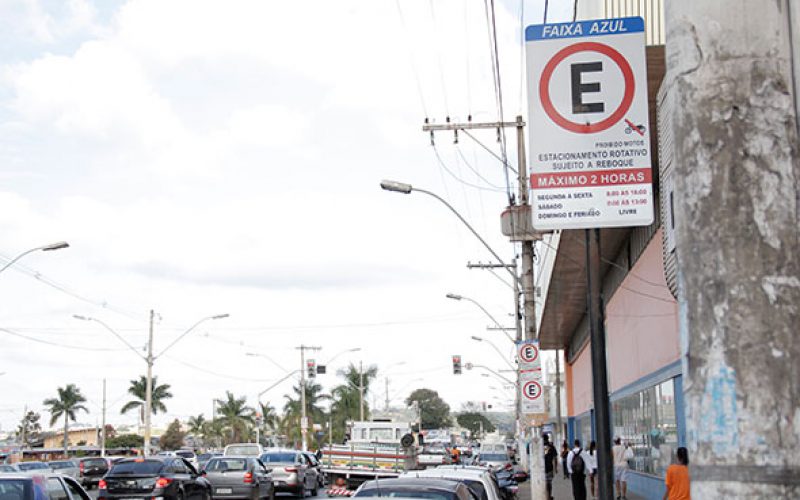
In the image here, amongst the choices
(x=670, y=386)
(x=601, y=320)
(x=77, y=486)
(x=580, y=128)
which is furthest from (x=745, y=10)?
(x=670, y=386)

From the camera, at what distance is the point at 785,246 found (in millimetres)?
3072

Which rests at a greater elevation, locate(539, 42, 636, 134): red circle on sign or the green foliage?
locate(539, 42, 636, 134): red circle on sign

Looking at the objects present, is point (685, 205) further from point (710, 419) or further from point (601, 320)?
point (601, 320)

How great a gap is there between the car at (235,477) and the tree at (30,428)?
108m

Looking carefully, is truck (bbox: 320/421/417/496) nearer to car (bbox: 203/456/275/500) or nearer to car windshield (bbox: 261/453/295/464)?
car windshield (bbox: 261/453/295/464)

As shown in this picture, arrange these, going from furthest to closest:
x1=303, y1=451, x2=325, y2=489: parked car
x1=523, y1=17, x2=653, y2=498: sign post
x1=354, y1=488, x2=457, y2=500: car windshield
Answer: x1=303, y1=451, x2=325, y2=489: parked car
x1=354, y1=488, x2=457, y2=500: car windshield
x1=523, y1=17, x2=653, y2=498: sign post

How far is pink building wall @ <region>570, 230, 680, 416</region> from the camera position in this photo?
75.4 ft

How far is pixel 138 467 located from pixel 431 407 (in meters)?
156

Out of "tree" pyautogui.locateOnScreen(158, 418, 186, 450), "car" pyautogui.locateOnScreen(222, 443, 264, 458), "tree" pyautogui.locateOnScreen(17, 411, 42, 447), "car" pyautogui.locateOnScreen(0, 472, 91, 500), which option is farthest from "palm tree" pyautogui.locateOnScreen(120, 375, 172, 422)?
"car" pyautogui.locateOnScreen(0, 472, 91, 500)

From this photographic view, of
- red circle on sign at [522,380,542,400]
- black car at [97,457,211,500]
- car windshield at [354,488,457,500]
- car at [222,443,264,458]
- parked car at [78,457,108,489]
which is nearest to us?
car windshield at [354,488,457,500]

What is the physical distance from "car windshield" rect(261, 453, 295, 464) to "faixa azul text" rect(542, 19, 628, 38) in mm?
27044

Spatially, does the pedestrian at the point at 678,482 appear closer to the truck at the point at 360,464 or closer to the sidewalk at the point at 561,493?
the truck at the point at 360,464

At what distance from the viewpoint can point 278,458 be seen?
32.0 meters

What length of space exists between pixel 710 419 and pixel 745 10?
138cm
